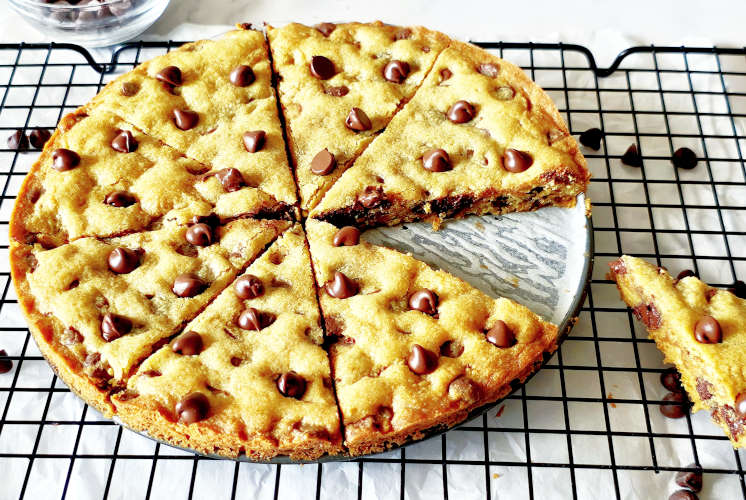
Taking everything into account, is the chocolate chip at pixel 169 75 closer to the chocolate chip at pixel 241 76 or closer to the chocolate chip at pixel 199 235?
the chocolate chip at pixel 241 76

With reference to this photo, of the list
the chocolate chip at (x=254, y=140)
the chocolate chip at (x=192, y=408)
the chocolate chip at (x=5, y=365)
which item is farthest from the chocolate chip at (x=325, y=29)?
the chocolate chip at (x=5, y=365)

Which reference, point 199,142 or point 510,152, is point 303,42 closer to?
point 199,142

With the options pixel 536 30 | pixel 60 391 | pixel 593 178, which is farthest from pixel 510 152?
pixel 60 391

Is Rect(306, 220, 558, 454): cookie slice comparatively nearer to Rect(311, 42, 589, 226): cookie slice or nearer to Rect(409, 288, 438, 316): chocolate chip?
Rect(409, 288, 438, 316): chocolate chip

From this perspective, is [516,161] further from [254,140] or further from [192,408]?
[192,408]

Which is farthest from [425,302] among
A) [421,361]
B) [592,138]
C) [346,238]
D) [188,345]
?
[592,138]

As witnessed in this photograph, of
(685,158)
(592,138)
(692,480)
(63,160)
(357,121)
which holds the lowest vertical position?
(692,480)
